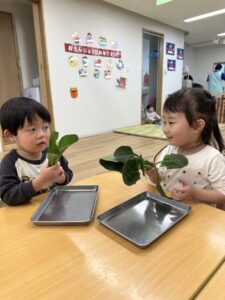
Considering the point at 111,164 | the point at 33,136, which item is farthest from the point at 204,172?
the point at 33,136

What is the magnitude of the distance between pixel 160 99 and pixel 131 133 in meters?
1.77

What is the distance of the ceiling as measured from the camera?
353cm

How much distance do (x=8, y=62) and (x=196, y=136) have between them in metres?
3.47

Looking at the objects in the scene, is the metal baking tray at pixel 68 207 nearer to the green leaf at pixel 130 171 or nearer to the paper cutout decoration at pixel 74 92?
the green leaf at pixel 130 171

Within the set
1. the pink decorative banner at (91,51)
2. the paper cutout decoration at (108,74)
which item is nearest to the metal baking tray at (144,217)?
the pink decorative banner at (91,51)

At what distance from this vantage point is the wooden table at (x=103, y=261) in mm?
348

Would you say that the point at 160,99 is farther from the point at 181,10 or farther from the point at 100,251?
the point at 100,251

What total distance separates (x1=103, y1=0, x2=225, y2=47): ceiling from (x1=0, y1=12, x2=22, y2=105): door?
1.54 m

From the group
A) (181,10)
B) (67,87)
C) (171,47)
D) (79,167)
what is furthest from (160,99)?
(79,167)

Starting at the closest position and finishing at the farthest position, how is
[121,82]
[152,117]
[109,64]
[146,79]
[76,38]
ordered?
1. [76,38]
2. [109,64]
3. [121,82]
4. [152,117]
5. [146,79]

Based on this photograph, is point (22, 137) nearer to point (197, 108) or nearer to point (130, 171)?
point (130, 171)

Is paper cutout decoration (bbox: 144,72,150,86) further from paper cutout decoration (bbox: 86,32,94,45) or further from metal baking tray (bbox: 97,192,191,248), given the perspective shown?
metal baking tray (bbox: 97,192,191,248)

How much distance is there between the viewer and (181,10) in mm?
3895

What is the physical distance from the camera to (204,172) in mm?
796
